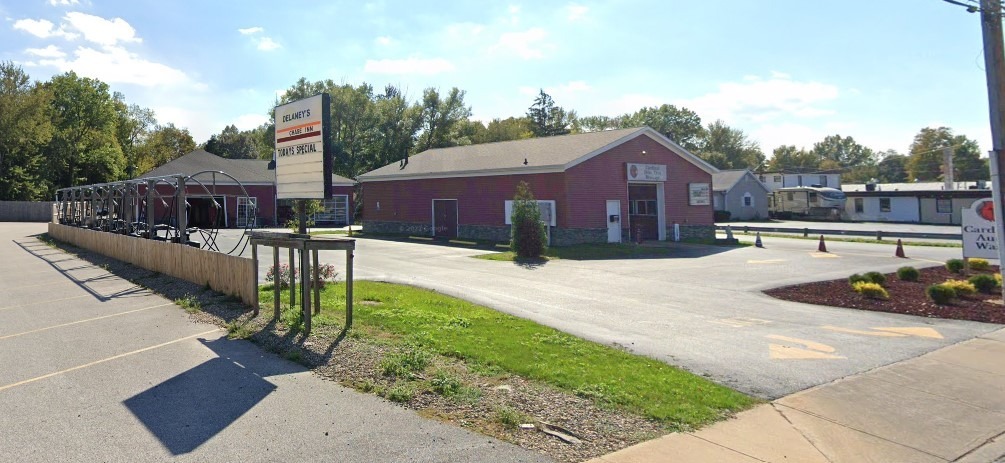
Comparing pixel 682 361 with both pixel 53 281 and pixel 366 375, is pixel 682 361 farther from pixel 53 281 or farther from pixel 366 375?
pixel 53 281

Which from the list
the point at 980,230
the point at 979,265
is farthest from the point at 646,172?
the point at 980,230

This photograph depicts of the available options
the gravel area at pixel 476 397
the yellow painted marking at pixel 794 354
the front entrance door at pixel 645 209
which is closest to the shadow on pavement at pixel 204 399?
the gravel area at pixel 476 397

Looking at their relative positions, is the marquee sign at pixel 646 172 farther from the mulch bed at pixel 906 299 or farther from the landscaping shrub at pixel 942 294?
the landscaping shrub at pixel 942 294

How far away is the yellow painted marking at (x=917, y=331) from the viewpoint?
10.5 metres

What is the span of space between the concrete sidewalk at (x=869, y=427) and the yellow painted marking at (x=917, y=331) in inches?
89.7

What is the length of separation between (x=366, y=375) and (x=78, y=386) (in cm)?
325

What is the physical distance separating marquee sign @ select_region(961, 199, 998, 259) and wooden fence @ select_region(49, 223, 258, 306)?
16.1 meters

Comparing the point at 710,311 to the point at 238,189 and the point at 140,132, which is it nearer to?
the point at 238,189

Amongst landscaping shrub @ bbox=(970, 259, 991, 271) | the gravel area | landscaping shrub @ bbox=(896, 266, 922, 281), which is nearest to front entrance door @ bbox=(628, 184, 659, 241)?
landscaping shrub @ bbox=(970, 259, 991, 271)

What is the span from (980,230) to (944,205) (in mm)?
43379

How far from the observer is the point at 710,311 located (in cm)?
1277

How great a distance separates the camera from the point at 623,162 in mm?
30656

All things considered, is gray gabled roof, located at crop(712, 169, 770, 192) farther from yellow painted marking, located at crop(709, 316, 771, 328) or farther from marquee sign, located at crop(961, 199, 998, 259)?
yellow painted marking, located at crop(709, 316, 771, 328)

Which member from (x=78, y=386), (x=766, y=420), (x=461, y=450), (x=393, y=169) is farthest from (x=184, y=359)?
(x=393, y=169)
